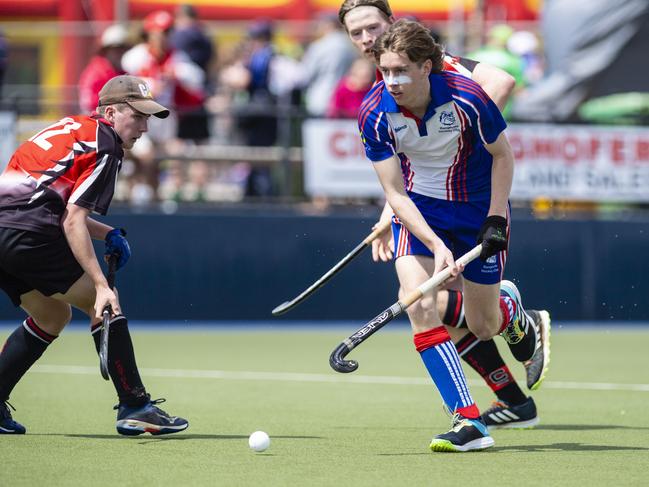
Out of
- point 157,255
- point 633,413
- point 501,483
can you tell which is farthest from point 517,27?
point 501,483

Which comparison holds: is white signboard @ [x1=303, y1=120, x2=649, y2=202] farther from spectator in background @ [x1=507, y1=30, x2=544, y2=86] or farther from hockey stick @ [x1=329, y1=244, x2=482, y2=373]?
hockey stick @ [x1=329, y1=244, x2=482, y2=373]

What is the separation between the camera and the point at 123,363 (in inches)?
273

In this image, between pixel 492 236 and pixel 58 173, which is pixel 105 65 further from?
pixel 492 236

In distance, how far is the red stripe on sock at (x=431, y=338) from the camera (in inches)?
260

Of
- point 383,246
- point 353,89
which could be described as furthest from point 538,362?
point 353,89

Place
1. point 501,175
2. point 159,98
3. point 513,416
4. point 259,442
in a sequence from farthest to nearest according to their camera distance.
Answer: point 159,98, point 513,416, point 501,175, point 259,442

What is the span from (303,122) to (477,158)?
6.89 m

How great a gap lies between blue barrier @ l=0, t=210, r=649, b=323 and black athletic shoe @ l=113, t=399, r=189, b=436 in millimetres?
6381

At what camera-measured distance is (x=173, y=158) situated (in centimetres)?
1352

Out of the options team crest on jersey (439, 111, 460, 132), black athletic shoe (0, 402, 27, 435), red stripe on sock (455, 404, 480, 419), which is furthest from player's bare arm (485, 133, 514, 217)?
black athletic shoe (0, 402, 27, 435)

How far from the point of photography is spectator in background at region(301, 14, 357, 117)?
47.3 ft

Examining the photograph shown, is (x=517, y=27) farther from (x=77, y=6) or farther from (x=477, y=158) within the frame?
(x=477, y=158)

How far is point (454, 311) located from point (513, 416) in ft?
2.15

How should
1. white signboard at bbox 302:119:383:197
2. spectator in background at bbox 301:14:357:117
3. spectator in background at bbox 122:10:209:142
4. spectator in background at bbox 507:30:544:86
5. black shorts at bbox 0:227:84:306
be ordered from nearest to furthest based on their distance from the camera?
black shorts at bbox 0:227:84:306 → spectator in background at bbox 122:10:209:142 → white signboard at bbox 302:119:383:197 → spectator in background at bbox 301:14:357:117 → spectator in background at bbox 507:30:544:86
